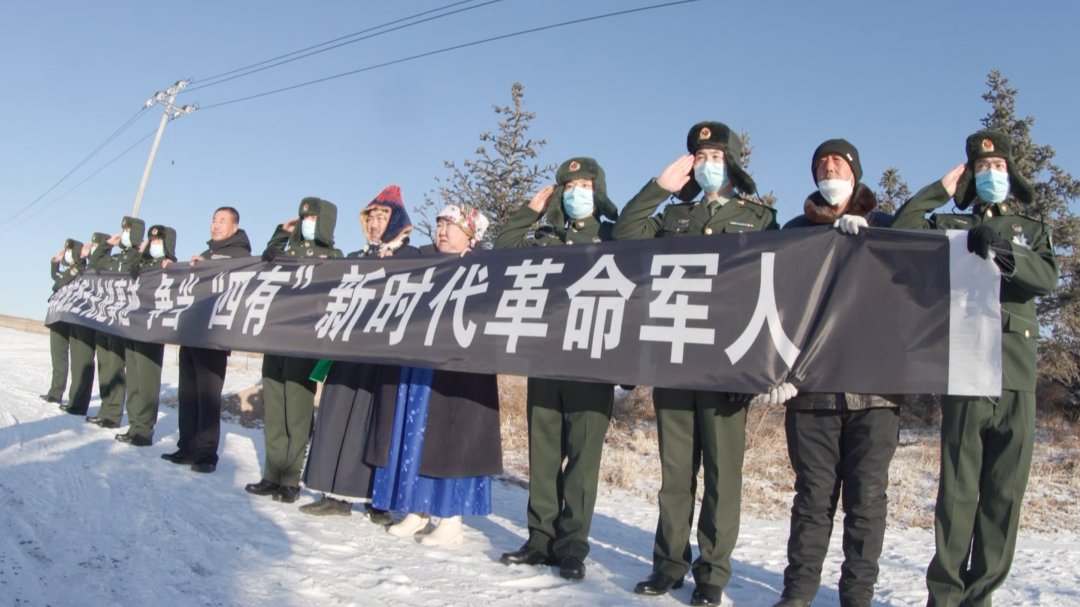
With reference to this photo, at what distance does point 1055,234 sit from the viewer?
13.3 metres

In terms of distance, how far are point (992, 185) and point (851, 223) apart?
0.66 metres

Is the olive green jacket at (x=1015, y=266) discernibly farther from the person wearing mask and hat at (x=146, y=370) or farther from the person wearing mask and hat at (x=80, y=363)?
the person wearing mask and hat at (x=80, y=363)

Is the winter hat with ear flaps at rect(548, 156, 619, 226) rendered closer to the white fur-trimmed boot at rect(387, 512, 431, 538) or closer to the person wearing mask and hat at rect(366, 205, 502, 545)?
the person wearing mask and hat at rect(366, 205, 502, 545)

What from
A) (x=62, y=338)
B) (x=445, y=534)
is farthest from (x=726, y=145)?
(x=62, y=338)

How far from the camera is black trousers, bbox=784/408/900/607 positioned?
3193mm

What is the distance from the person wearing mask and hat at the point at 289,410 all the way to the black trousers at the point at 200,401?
884 millimetres

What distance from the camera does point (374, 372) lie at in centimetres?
498

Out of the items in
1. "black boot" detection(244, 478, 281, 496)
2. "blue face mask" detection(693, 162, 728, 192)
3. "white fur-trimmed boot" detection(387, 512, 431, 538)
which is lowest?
"black boot" detection(244, 478, 281, 496)

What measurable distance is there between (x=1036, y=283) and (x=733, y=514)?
159 centimetres

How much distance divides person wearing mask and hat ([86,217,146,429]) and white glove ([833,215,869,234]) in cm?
700

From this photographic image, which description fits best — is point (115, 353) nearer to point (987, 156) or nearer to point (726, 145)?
point (726, 145)

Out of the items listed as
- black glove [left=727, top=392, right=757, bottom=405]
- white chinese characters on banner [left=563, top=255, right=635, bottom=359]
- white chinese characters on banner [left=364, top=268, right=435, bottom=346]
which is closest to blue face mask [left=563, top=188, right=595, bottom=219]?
white chinese characters on banner [left=563, top=255, right=635, bottom=359]

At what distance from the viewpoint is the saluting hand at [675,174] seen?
394 centimetres

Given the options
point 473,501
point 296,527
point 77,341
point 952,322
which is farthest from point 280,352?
point 77,341
